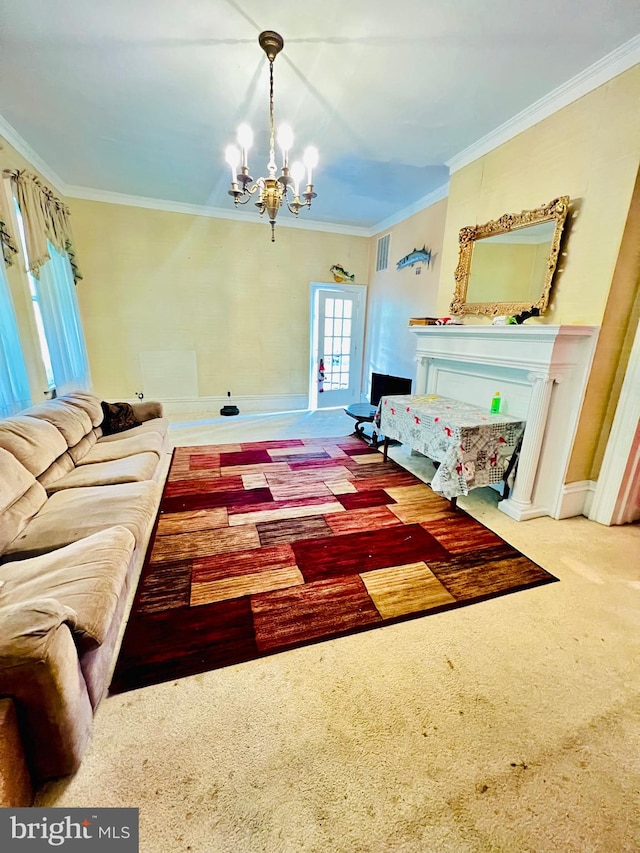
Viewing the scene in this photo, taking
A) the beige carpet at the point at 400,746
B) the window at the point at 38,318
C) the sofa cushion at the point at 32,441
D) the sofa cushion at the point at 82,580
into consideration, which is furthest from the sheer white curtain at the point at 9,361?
the beige carpet at the point at 400,746

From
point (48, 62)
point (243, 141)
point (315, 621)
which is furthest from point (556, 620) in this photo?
point (48, 62)

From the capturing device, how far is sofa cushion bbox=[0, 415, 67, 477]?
186 cm

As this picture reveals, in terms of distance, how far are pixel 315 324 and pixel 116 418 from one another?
3324mm

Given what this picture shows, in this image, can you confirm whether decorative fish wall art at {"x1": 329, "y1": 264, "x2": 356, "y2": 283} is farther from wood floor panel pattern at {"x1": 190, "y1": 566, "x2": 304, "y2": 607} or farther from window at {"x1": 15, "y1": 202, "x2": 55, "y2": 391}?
wood floor panel pattern at {"x1": 190, "y1": 566, "x2": 304, "y2": 607}

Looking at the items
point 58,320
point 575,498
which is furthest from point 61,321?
point 575,498

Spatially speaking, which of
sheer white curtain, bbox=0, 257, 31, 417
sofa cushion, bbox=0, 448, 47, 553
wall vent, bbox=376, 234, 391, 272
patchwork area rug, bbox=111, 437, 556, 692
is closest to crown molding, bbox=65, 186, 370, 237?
wall vent, bbox=376, 234, 391, 272

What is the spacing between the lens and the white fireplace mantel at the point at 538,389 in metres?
2.22

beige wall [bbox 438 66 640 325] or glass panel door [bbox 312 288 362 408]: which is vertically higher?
beige wall [bbox 438 66 640 325]

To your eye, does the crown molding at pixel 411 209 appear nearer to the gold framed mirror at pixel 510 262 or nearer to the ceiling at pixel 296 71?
the ceiling at pixel 296 71

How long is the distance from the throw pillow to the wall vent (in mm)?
3964

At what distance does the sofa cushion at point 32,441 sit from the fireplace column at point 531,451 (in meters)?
3.10

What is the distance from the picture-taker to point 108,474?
7.07ft

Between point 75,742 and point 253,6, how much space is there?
3.13 metres

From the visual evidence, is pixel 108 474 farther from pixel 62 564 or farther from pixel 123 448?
pixel 62 564
